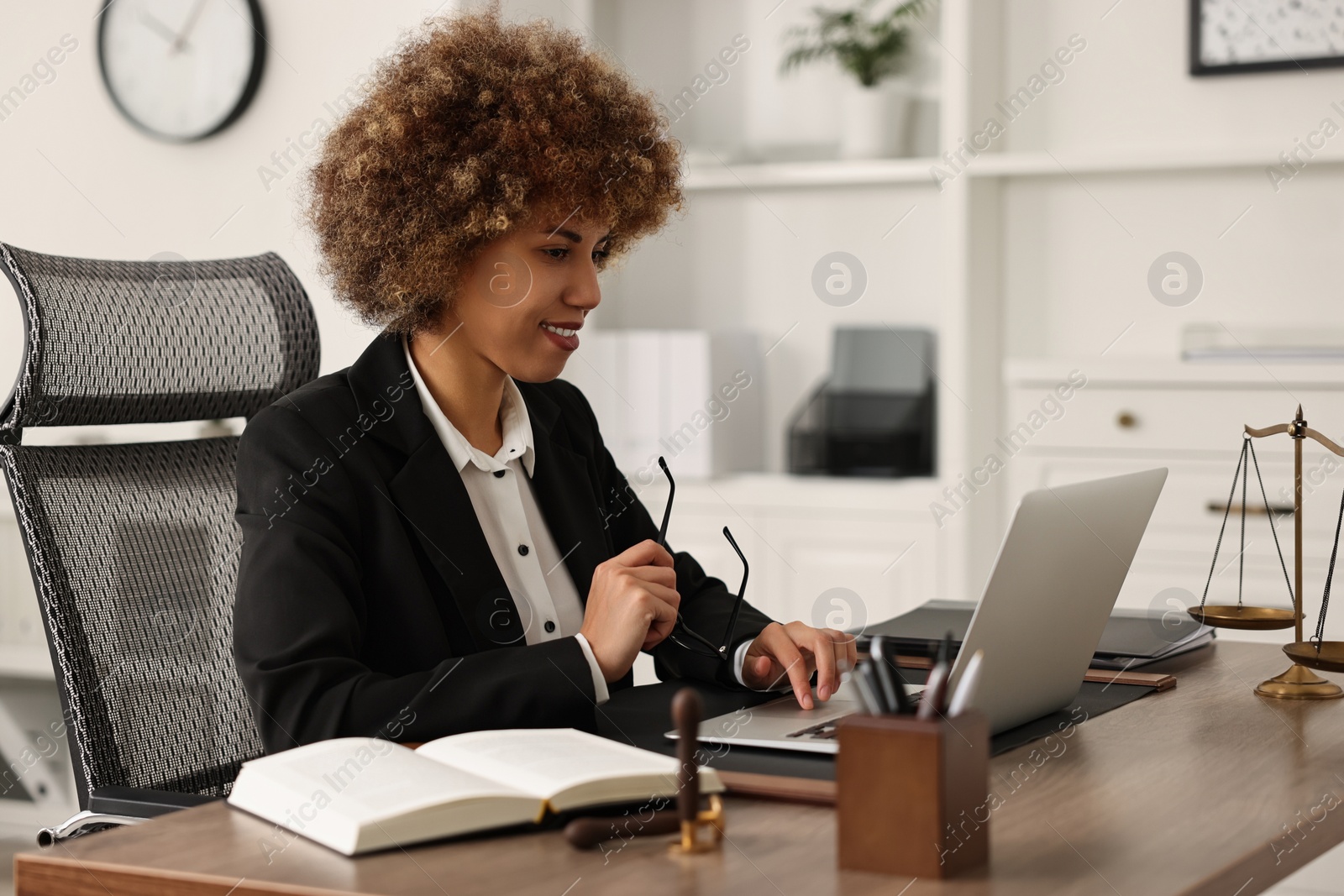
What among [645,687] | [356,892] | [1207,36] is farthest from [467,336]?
[1207,36]

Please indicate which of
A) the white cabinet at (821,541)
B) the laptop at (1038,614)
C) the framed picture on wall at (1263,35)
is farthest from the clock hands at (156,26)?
the laptop at (1038,614)

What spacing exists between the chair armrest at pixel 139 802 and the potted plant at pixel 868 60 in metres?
2.49

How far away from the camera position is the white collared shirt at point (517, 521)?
1597 millimetres

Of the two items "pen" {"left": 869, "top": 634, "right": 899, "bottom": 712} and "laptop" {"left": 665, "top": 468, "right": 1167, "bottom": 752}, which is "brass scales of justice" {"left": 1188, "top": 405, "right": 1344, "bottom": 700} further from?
"pen" {"left": 869, "top": 634, "right": 899, "bottom": 712}

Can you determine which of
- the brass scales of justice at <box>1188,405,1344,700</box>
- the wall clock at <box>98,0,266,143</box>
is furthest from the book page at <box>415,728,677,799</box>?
the wall clock at <box>98,0,266,143</box>

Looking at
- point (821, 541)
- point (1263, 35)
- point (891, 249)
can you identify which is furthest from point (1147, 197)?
point (821, 541)

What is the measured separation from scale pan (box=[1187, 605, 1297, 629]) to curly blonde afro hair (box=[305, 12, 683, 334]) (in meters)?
0.78

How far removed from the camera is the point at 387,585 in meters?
1.44

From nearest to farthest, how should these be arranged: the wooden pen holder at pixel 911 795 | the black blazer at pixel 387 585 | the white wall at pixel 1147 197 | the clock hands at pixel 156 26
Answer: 1. the wooden pen holder at pixel 911 795
2. the black blazer at pixel 387 585
3. the white wall at pixel 1147 197
4. the clock hands at pixel 156 26

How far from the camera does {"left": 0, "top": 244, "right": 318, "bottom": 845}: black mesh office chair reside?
152cm

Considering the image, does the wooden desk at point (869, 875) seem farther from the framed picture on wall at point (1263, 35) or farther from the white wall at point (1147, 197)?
the framed picture on wall at point (1263, 35)

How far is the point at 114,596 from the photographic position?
1562 millimetres

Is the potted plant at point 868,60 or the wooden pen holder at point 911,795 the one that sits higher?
the potted plant at point 868,60

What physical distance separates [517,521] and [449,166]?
1.32 ft
